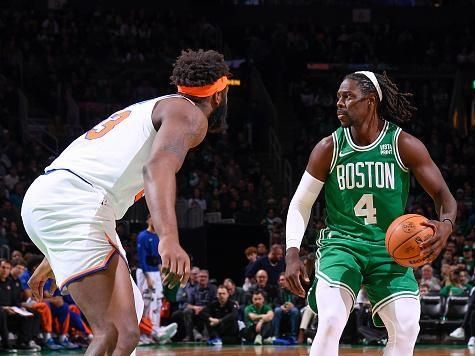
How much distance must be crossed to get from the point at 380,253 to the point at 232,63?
1851 cm

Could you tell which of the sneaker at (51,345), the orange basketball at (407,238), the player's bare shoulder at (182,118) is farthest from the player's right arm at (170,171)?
the sneaker at (51,345)

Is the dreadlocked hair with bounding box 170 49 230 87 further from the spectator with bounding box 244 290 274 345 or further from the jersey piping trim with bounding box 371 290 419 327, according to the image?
the spectator with bounding box 244 290 274 345

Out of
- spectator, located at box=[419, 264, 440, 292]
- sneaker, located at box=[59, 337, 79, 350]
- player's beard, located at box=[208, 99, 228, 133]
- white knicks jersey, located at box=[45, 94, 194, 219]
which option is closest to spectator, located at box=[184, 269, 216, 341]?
sneaker, located at box=[59, 337, 79, 350]

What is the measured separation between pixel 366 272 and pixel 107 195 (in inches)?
76.5

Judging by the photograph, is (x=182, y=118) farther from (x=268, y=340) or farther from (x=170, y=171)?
(x=268, y=340)

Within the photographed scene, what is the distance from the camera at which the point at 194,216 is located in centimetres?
1809

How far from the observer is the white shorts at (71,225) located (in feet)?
14.1

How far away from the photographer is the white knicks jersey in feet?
14.3

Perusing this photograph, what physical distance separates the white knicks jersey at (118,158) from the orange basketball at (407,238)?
1625mm

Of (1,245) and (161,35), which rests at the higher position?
(161,35)

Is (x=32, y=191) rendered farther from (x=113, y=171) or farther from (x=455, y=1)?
(x=455, y=1)

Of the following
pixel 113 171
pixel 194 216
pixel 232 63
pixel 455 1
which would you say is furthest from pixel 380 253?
pixel 455 1

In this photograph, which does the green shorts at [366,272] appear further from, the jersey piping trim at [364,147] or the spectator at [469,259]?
the spectator at [469,259]

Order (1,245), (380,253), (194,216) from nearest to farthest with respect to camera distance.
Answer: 1. (380,253)
2. (1,245)
3. (194,216)
